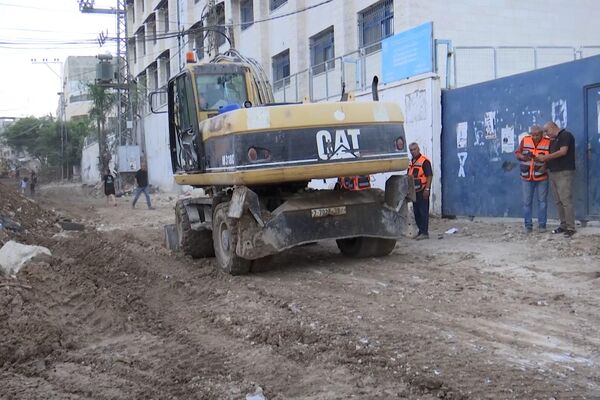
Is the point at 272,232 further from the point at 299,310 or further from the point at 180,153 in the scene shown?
the point at 180,153

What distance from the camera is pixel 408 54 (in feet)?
46.7

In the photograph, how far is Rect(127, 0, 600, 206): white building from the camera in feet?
46.1

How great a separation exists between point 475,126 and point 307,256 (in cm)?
492

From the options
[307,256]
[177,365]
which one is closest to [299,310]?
[177,365]

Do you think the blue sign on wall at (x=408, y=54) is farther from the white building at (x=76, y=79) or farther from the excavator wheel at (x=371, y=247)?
the white building at (x=76, y=79)

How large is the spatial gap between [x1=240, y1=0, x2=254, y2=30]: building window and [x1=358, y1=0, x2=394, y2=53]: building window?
9.63 meters

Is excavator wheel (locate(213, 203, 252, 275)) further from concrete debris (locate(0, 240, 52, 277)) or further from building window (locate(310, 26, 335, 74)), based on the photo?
building window (locate(310, 26, 335, 74))

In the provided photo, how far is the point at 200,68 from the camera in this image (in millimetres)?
9281

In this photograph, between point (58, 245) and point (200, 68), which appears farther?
point (58, 245)

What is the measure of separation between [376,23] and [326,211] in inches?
539

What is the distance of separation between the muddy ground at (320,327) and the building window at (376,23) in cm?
1136

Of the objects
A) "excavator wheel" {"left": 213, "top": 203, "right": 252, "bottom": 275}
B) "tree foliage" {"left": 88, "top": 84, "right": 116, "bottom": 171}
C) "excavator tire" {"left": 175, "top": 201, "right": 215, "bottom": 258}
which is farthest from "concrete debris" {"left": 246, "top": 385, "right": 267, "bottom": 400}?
"tree foliage" {"left": 88, "top": 84, "right": 116, "bottom": 171}

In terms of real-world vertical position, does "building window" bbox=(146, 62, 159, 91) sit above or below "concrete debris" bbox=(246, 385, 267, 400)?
above

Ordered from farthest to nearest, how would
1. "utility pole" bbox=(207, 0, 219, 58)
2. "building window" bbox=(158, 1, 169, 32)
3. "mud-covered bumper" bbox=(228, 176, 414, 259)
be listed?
1. "building window" bbox=(158, 1, 169, 32)
2. "utility pole" bbox=(207, 0, 219, 58)
3. "mud-covered bumper" bbox=(228, 176, 414, 259)
